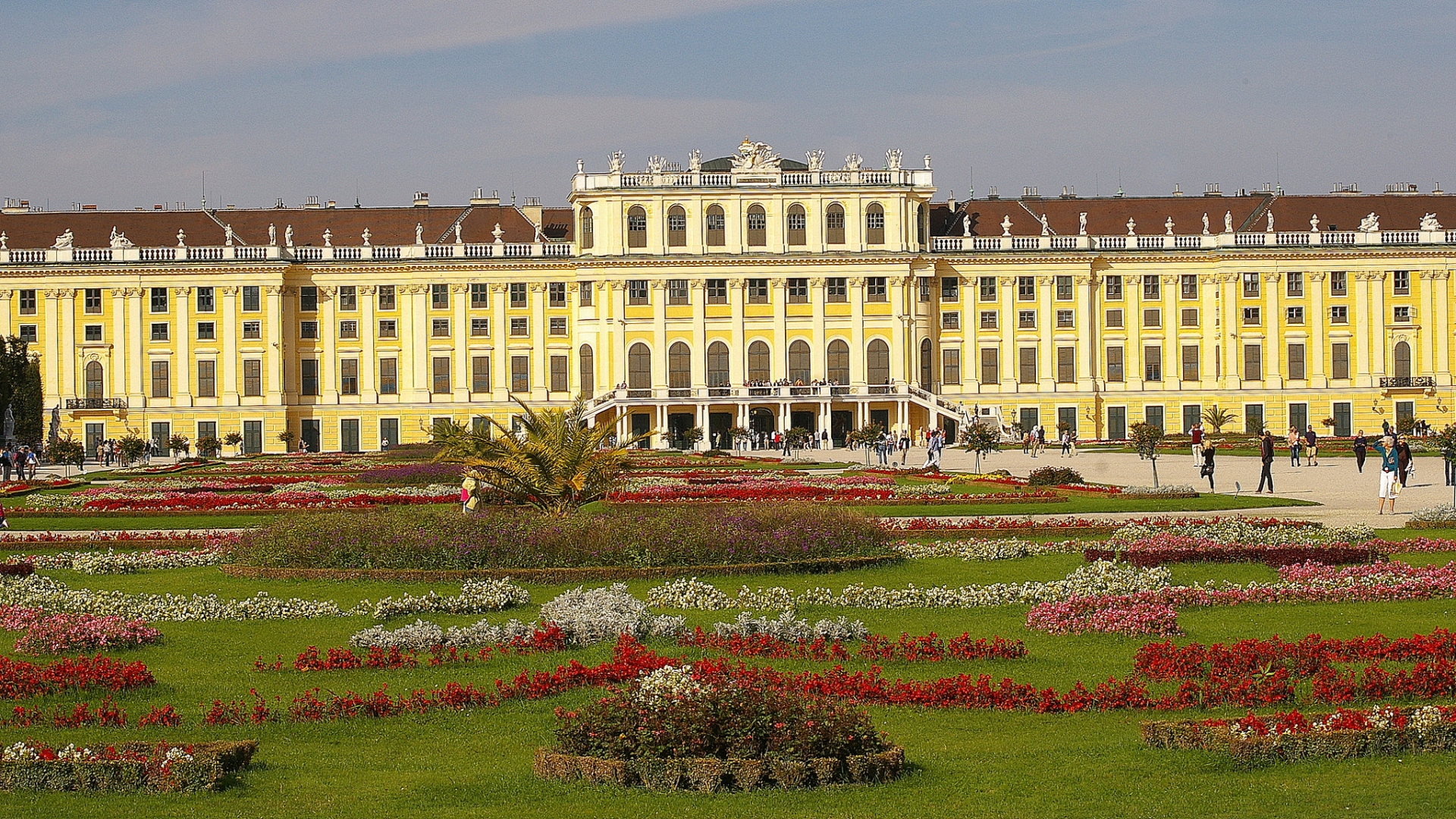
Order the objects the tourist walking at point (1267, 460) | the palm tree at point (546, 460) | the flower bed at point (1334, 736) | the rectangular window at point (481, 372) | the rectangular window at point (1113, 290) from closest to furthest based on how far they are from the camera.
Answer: the flower bed at point (1334, 736), the palm tree at point (546, 460), the tourist walking at point (1267, 460), the rectangular window at point (481, 372), the rectangular window at point (1113, 290)

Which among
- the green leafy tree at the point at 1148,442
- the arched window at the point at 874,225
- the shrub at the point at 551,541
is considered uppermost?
the arched window at the point at 874,225

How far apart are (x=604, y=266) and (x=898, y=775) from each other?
7386 centimetres

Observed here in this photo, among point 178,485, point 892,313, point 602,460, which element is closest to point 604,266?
point 892,313

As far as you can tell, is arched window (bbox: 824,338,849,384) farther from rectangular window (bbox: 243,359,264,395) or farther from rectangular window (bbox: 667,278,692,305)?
rectangular window (bbox: 243,359,264,395)

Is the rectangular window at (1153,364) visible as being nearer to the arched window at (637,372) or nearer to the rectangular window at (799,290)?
the rectangular window at (799,290)

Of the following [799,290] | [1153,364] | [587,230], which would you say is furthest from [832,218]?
[1153,364]

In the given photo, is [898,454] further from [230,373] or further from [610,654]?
[610,654]

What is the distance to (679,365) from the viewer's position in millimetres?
84812

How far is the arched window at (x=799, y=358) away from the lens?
84.8m

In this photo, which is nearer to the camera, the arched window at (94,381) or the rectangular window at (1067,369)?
the arched window at (94,381)

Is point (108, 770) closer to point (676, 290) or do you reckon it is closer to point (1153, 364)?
point (676, 290)

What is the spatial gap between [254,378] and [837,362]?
2787cm

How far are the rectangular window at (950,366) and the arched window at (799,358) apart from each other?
6623 mm

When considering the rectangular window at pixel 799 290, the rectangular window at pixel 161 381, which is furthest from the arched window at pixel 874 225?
the rectangular window at pixel 161 381
